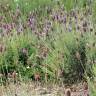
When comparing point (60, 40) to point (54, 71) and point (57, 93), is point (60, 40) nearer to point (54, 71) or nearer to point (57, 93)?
point (54, 71)

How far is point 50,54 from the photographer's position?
427cm

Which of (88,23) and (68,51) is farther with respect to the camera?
(88,23)

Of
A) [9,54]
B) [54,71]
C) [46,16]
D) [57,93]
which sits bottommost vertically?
[57,93]

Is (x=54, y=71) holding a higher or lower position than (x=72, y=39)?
lower

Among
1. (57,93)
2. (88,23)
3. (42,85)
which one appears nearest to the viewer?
(57,93)

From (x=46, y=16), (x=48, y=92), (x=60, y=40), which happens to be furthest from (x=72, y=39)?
(x=46, y=16)

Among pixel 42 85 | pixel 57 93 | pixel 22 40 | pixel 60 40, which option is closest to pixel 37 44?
pixel 22 40

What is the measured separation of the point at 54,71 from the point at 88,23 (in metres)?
0.77

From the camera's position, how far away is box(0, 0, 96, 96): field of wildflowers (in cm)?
393

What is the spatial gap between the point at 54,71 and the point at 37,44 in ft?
2.43

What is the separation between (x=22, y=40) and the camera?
4.79 metres

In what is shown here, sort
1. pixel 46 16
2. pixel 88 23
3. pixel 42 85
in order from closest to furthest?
1. pixel 42 85
2. pixel 88 23
3. pixel 46 16

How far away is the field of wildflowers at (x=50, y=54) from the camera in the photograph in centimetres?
393

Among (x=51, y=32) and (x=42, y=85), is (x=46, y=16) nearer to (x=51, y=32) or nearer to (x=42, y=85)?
(x=51, y=32)
